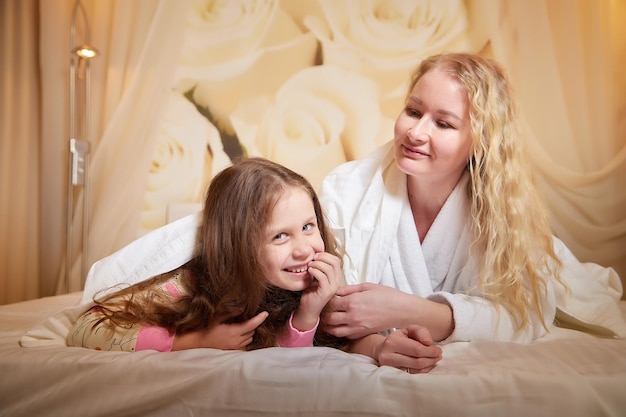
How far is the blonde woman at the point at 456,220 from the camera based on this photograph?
1.03m

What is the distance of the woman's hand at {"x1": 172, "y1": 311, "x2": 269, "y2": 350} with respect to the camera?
87 centimetres

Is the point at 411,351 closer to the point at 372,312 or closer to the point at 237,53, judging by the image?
the point at 372,312

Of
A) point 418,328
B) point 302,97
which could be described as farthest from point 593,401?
point 302,97

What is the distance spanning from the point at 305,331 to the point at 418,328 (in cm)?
21

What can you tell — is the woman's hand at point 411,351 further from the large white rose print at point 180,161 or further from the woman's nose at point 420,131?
the large white rose print at point 180,161

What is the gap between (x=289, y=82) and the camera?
212 cm

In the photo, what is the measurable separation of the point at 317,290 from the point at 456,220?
19.1 inches

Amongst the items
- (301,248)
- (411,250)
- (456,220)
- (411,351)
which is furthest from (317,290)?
(456,220)

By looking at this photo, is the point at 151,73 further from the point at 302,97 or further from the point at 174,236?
the point at 174,236

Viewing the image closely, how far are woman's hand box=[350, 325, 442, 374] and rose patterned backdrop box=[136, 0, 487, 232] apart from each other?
1.33 metres

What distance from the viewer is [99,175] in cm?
214

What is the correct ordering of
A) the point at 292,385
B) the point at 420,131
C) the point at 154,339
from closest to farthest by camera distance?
the point at 292,385 < the point at 154,339 < the point at 420,131

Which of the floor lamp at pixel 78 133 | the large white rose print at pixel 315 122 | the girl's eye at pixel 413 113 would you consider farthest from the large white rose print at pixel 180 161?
the girl's eye at pixel 413 113

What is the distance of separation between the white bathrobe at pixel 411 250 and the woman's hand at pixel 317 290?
0.26 m
